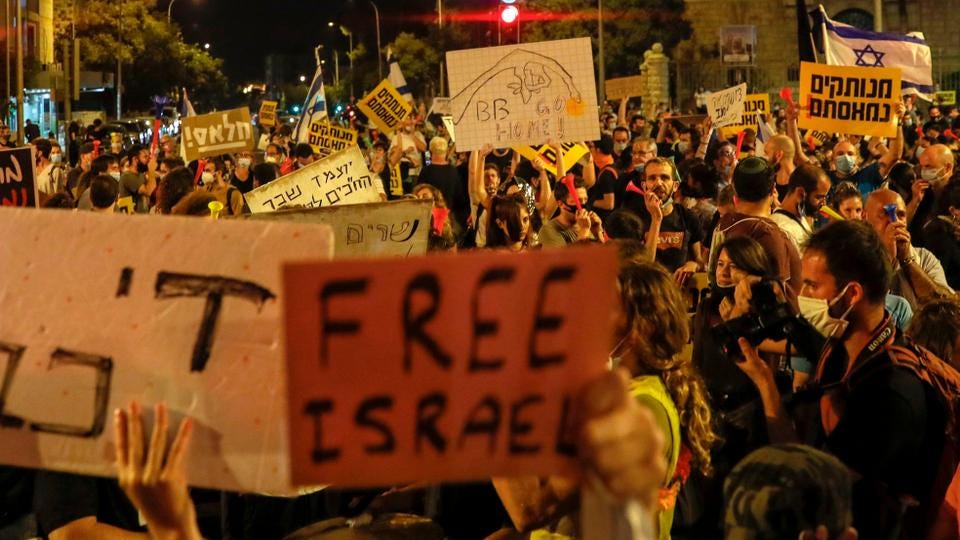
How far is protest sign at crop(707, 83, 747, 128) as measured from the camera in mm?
17859

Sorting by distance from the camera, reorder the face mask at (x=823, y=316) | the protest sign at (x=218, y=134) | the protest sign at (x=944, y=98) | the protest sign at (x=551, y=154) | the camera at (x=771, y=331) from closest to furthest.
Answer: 1. the face mask at (x=823, y=316)
2. the camera at (x=771, y=331)
3. the protest sign at (x=551, y=154)
4. the protest sign at (x=218, y=134)
5. the protest sign at (x=944, y=98)

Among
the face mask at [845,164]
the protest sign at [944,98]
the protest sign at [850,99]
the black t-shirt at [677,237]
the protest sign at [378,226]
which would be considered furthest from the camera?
the protest sign at [944,98]

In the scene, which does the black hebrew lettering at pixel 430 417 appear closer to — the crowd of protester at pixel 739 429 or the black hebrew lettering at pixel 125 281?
the crowd of protester at pixel 739 429

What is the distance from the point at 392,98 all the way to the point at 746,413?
16.1m

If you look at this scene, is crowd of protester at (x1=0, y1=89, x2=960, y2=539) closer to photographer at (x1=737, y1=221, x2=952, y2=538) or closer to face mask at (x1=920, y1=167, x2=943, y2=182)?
photographer at (x1=737, y1=221, x2=952, y2=538)

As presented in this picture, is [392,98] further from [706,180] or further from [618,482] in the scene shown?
[618,482]

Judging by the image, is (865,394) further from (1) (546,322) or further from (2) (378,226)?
(2) (378,226)

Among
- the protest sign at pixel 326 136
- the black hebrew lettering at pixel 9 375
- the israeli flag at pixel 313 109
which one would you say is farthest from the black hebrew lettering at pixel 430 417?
the israeli flag at pixel 313 109

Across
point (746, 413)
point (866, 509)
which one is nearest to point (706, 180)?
point (746, 413)

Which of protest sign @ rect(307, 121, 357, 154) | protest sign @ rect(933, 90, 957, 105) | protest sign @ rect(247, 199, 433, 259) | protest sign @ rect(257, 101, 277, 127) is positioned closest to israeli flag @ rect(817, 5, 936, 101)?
protest sign @ rect(307, 121, 357, 154)

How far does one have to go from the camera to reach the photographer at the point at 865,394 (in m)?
3.79

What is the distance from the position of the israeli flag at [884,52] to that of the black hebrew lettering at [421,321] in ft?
39.4

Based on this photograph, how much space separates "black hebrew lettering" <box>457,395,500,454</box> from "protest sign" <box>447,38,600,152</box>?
7.58 m

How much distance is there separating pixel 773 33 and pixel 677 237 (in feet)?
211
